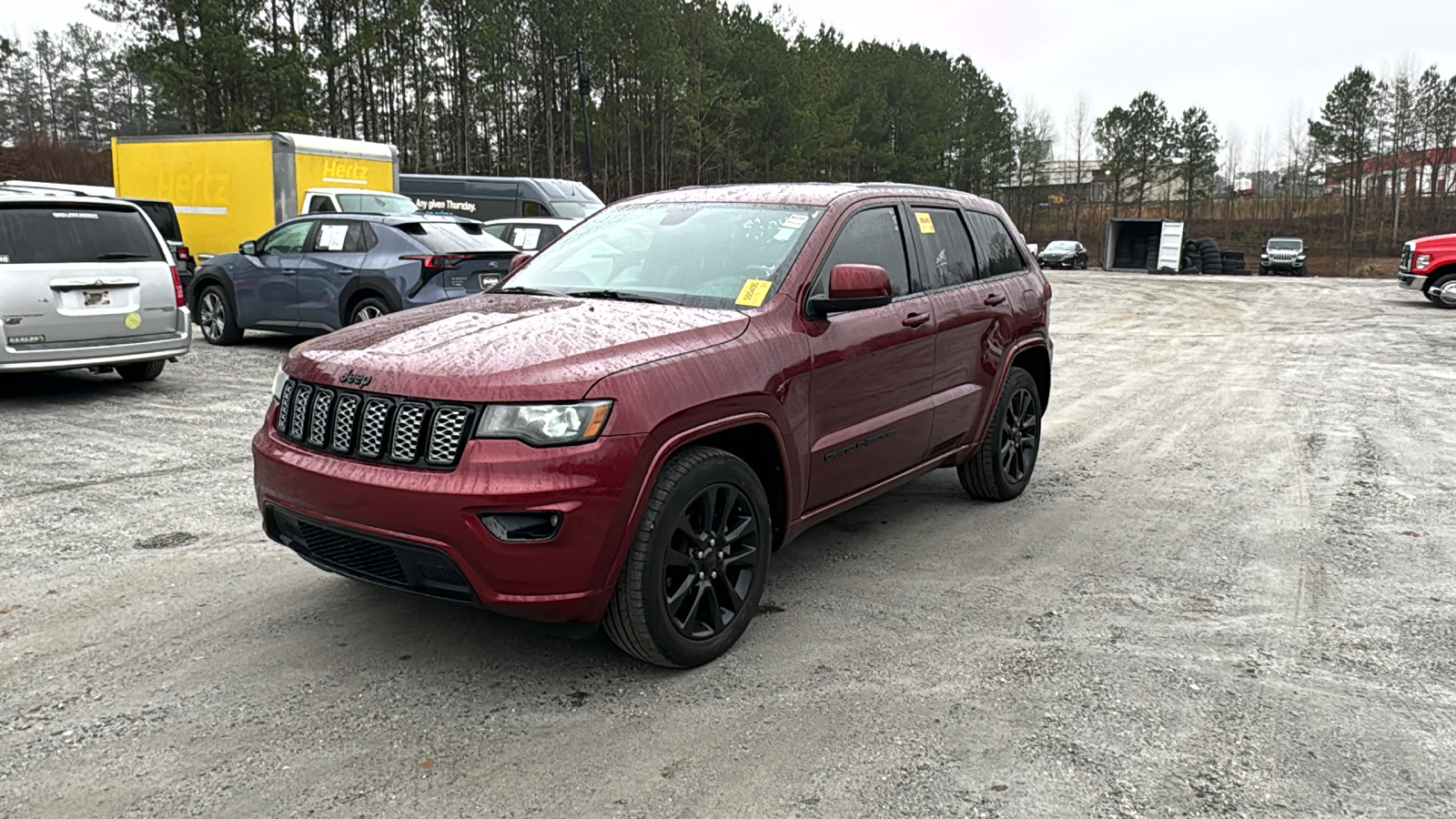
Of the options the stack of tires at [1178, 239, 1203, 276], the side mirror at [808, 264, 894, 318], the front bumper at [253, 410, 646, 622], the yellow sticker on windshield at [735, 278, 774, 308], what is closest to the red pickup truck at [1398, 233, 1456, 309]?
the stack of tires at [1178, 239, 1203, 276]

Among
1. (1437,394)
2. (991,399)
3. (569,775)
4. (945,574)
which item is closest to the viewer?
(569,775)

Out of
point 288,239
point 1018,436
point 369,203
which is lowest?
point 1018,436

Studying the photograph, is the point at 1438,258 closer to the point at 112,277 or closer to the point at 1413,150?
the point at 112,277

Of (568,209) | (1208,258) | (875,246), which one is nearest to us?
(875,246)

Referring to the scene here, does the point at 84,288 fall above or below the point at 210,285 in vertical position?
above

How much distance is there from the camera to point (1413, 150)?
233 ft

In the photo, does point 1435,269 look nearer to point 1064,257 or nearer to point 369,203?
point 369,203

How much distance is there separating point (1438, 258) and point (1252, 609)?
20.7m

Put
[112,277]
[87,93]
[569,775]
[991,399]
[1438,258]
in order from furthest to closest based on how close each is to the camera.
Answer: [87,93], [1438,258], [112,277], [991,399], [569,775]

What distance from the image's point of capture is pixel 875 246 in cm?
504

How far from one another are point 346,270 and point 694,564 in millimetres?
9380

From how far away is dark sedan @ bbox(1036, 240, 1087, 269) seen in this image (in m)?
46.5

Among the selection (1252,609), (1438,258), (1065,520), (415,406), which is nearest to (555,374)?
(415,406)

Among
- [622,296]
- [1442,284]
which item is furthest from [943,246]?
[1442,284]
